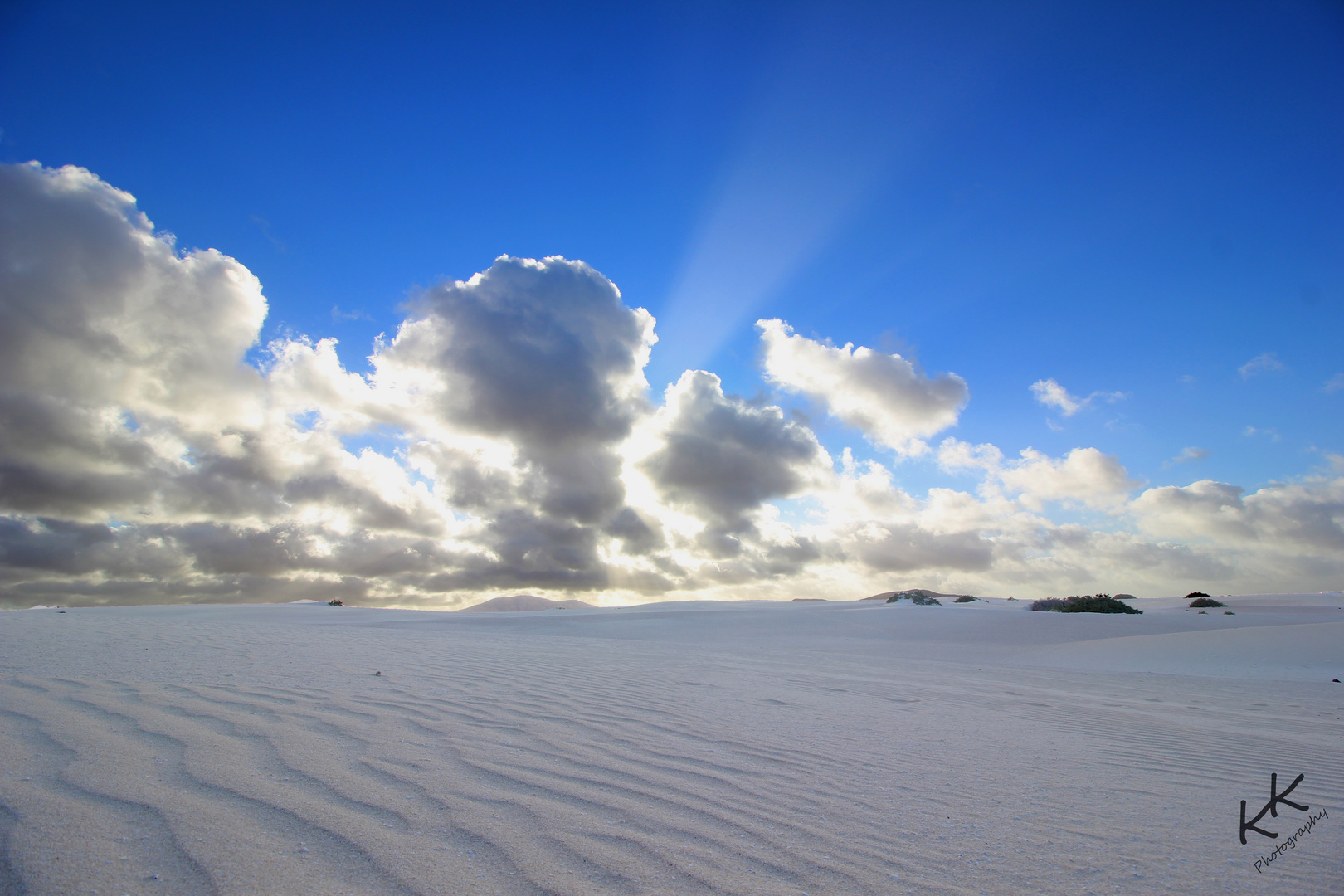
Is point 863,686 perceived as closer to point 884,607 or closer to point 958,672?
point 958,672

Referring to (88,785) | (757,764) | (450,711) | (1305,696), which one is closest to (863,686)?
(757,764)

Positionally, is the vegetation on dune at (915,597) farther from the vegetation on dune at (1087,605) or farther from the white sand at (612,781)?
the white sand at (612,781)

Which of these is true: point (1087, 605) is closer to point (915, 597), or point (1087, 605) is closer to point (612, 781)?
point (915, 597)

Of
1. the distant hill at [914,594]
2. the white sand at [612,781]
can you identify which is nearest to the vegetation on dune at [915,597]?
the distant hill at [914,594]

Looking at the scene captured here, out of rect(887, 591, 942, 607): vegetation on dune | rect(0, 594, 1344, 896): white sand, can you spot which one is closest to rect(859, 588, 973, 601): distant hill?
rect(887, 591, 942, 607): vegetation on dune

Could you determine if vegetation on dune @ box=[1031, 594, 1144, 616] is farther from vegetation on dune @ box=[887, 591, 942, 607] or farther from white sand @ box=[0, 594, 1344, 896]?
white sand @ box=[0, 594, 1344, 896]

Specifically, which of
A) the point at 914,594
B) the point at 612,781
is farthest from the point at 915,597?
the point at 612,781

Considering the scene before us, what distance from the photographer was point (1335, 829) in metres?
2.84

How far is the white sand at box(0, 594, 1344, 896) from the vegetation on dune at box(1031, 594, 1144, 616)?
14173mm

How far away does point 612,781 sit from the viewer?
3.00 meters

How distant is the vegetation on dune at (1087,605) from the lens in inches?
802

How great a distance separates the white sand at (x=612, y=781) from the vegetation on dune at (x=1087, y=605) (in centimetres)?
1417

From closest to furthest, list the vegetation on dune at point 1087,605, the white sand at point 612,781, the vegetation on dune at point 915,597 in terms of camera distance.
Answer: the white sand at point 612,781
the vegetation on dune at point 1087,605
the vegetation on dune at point 915,597

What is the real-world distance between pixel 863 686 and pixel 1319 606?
22375 mm
